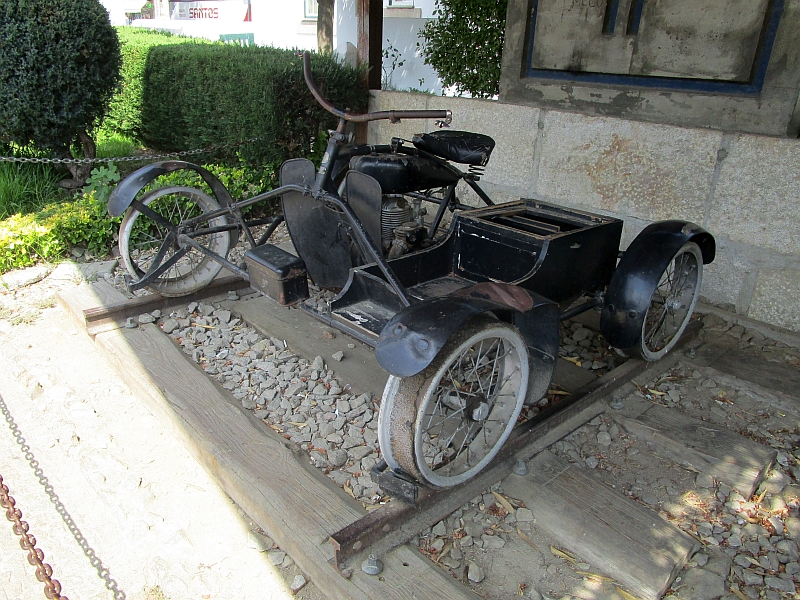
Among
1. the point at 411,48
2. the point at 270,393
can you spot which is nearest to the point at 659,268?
the point at 270,393

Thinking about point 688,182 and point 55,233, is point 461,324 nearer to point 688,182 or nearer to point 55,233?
point 688,182

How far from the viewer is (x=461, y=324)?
2.11 meters

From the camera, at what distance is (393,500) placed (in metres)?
2.24

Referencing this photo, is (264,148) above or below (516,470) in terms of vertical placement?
above

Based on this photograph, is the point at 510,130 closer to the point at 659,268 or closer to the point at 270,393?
the point at 659,268

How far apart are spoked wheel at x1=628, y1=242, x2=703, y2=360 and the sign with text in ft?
53.8

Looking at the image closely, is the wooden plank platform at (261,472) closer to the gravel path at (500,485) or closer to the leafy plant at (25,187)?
the gravel path at (500,485)

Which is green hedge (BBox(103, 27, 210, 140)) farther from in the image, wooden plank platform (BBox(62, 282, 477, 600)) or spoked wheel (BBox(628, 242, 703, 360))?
spoked wheel (BBox(628, 242, 703, 360))

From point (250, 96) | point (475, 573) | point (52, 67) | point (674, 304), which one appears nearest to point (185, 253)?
point (475, 573)

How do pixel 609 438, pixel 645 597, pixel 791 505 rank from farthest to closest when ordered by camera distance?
pixel 609 438
pixel 791 505
pixel 645 597

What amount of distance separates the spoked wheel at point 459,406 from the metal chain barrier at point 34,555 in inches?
44.1

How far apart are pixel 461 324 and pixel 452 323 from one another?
0.12 ft

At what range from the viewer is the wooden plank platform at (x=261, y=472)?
2.04 m

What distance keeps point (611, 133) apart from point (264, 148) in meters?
3.23
